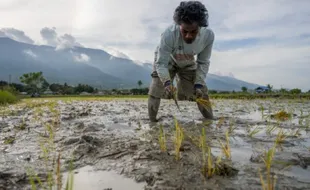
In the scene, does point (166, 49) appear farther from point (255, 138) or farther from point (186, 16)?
point (255, 138)

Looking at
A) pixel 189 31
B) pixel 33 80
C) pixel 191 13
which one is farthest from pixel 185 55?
pixel 33 80

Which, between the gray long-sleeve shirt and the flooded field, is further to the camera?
the gray long-sleeve shirt

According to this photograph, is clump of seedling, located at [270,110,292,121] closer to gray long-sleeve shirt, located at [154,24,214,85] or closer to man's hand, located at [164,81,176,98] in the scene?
gray long-sleeve shirt, located at [154,24,214,85]

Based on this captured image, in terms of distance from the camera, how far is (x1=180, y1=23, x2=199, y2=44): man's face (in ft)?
11.4

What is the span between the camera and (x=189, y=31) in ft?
11.6

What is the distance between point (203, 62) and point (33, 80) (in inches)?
3389

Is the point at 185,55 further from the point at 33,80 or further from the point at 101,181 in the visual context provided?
the point at 33,80

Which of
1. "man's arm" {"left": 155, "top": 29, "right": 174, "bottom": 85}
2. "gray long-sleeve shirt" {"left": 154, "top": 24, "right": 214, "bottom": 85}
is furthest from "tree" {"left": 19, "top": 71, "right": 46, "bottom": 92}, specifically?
"man's arm" {"left": 155, "top": 29, "right": 174, "bottom": 85}

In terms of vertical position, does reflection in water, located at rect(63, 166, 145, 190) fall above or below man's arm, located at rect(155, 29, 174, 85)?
below

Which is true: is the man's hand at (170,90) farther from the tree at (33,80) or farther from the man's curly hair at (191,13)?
the tree at (33,80)

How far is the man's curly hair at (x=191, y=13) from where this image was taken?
3.40 m

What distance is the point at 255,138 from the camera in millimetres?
2926

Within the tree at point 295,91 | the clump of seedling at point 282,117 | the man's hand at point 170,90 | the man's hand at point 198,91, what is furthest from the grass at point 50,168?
the tree at point 295,91

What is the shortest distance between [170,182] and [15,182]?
85 centimetres
